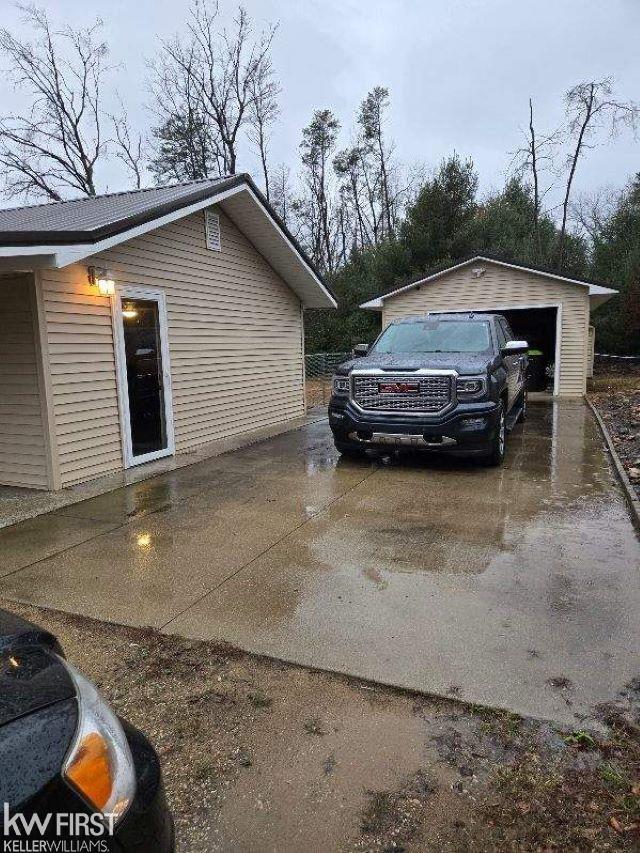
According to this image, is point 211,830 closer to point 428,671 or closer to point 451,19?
point 428,671

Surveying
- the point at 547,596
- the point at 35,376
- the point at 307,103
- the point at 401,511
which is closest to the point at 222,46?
the point at 307,103

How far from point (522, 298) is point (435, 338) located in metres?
7.80

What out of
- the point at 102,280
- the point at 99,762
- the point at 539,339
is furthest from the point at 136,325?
the point at 539,339

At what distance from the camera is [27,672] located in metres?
1.40

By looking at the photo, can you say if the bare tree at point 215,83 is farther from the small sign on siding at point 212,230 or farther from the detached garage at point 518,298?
the small sign on siding at point 212,230

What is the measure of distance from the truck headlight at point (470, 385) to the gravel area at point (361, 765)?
4034mm

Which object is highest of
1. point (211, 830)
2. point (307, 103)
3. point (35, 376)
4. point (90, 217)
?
point (307, 103)

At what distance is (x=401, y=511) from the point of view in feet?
17.3

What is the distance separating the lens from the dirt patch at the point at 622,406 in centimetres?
736

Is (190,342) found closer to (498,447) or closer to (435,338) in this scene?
(435,338)

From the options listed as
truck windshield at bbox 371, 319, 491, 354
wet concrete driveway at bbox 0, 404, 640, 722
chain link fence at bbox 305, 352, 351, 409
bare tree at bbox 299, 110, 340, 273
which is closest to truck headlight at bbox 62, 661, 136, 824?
wet concrete driveway at bbox 0, 404, 640, 722

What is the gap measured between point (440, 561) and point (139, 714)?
2352mm

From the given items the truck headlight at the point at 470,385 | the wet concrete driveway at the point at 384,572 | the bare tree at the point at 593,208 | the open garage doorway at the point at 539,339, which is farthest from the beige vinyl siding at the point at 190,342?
the bare tree at the point at 593,208

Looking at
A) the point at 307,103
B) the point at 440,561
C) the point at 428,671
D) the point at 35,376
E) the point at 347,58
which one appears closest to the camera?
the point at 428,671
